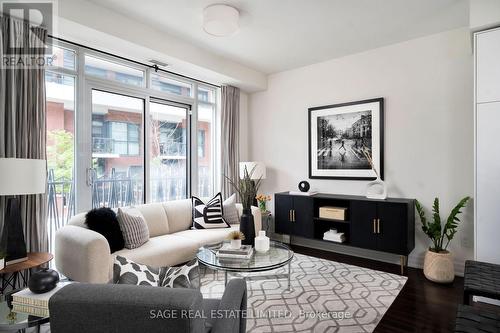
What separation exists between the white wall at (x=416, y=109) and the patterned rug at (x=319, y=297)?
0.94 metres

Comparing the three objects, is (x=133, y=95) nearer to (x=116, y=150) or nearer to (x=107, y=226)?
(x=116, y=150)

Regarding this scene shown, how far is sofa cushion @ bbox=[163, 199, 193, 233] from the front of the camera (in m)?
3.52

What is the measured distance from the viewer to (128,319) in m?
0.98

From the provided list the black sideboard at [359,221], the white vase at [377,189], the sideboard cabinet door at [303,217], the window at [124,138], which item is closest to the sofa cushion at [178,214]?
the window at [124,138]

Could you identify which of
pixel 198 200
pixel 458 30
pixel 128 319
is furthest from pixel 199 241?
pixel 458 30

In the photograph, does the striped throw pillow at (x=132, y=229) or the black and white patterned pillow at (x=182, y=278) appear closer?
the black and white patterned pillow at (x=182, y=278)

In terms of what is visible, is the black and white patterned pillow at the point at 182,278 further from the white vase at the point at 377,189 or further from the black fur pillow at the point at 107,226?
the white vase at the point at 377,189

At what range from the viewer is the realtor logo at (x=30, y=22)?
7.92 feet

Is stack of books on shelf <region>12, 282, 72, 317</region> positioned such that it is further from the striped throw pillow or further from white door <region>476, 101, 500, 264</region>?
white door <region>476, 101, 500, 264</region>

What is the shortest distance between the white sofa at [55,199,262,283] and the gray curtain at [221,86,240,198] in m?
0.80

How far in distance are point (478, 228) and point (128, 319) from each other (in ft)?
9.51

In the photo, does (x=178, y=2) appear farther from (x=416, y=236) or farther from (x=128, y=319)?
(x=416, y=236)

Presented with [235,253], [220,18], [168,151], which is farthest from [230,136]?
[235,253]

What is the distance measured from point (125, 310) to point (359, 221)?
3086mm
